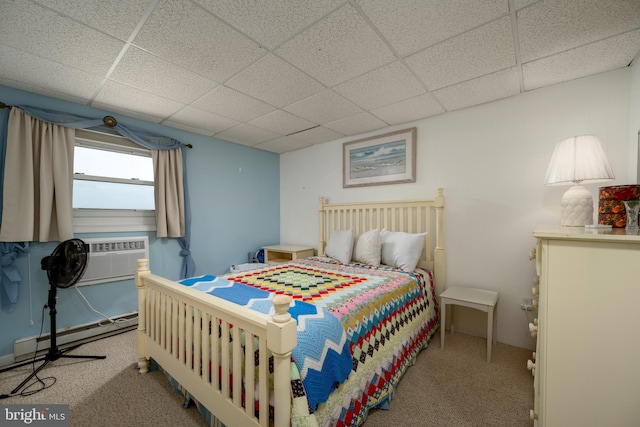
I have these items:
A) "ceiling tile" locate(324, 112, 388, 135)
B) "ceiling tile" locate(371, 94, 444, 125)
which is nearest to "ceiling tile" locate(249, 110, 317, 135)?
"ceiling tile" locate(324, 112, 388, 135)

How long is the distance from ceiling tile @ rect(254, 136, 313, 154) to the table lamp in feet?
9.18

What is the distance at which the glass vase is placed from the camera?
3.91 ft

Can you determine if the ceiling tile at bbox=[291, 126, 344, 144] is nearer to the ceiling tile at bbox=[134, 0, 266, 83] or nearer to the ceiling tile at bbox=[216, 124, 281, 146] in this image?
the ceiling tile at bbox=[216, 124, 281, 146]

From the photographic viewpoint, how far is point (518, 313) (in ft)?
7.37

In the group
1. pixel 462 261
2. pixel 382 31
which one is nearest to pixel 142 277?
pixel 382 31

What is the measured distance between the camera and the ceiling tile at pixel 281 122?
8.84ft

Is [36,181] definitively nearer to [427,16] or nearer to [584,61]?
[427,16]

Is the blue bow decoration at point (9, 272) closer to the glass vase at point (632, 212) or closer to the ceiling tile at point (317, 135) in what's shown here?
the ceiling tile at point (317, 135)

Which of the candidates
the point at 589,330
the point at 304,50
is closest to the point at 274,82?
the point at 304,50

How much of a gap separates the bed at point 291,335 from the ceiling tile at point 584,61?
115cm

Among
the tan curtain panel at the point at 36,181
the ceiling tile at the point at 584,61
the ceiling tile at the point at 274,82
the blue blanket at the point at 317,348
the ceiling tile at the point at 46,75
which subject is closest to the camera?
the blue blanket at the point at 317,348

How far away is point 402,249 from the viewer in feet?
8.34

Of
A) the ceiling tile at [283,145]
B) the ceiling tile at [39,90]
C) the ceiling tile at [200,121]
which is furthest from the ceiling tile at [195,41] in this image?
the ceiling tile at [283,145]

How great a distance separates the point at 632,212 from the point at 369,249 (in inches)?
72.4
